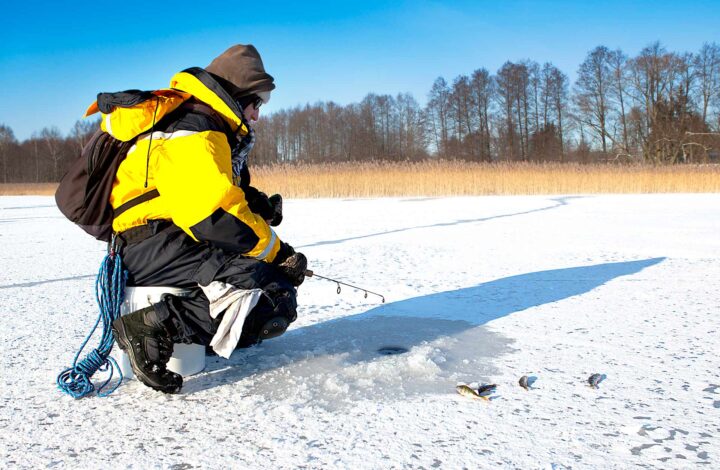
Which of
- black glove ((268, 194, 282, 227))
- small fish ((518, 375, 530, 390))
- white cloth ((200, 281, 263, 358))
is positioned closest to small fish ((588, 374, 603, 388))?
→ small fish ((518, 375, 530, 390))

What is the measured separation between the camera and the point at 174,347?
6.49 ft

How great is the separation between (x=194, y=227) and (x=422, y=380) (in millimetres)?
977

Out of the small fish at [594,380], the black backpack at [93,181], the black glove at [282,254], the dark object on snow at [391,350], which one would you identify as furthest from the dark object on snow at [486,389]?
the black backpack at [93,181]

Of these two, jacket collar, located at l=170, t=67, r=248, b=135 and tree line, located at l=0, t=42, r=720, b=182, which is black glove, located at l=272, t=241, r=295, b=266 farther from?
tree line, located at l=0, t=42, r=720, b=182

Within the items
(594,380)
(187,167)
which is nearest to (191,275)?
(187,167)

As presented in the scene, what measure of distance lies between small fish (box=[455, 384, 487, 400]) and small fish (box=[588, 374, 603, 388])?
1.37 feet

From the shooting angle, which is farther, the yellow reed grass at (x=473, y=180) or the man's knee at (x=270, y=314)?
the yellow reed grass at (x=473, y=180)

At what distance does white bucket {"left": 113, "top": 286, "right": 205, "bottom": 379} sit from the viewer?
1965mm

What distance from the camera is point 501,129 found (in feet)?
128

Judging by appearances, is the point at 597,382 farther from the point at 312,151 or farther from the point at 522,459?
the point at 312,151

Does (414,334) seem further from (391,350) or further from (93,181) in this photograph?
(93,181)

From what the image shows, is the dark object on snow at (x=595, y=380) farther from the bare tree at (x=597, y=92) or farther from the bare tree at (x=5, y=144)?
the bare tree at (x=5, y=144)

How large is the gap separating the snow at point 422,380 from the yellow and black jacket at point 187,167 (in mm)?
573

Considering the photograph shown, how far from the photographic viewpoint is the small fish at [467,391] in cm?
179
